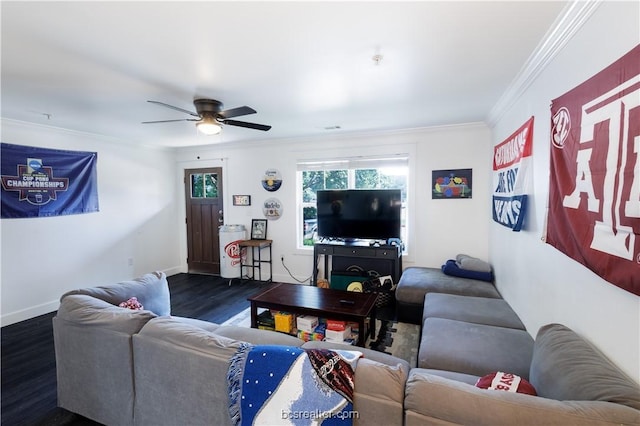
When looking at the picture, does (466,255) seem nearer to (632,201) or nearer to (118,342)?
(632,201)

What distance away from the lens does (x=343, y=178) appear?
14.7 feet

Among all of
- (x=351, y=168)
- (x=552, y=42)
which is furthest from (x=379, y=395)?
(x=351, y=168)

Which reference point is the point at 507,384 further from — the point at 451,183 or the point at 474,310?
the point at 451,183

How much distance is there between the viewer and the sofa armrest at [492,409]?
90cm

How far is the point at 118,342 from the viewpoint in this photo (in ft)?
5.23

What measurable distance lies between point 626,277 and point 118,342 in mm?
2358

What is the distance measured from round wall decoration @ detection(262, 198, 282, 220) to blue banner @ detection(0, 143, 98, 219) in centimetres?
241

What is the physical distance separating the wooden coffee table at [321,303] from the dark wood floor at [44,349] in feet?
2.80

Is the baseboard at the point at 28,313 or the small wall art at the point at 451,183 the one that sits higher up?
the small wall art at the point at 451,183

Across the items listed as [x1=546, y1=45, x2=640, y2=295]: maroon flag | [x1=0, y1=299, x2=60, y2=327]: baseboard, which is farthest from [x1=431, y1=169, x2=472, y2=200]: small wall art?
[x1=0, y1=299, x2=60, y2=327]: baseboard

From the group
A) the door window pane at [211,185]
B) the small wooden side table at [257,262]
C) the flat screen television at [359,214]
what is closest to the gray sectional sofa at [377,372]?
the flat screen television at [359,214]

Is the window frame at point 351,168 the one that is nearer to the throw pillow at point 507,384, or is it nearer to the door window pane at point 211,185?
the door window pane at point 211,185

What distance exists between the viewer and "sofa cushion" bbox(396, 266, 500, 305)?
2982mm

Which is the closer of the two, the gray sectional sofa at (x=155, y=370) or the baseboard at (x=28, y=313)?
the gray sectional sofa at (x=155, y=370)
